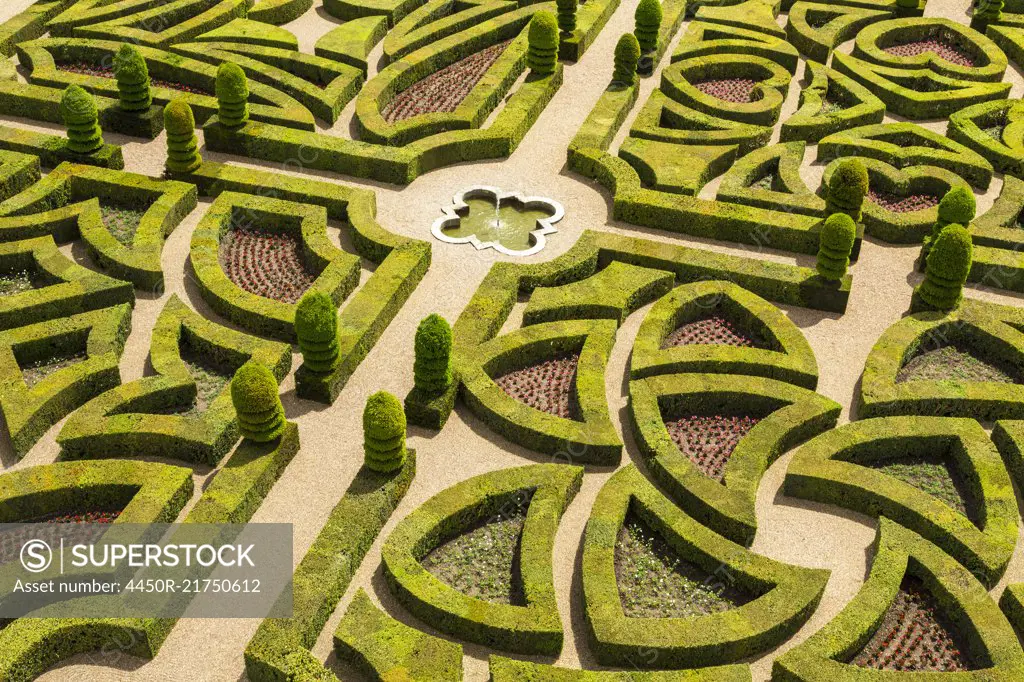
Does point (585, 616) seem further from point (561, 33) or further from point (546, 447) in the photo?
point (561, 33)

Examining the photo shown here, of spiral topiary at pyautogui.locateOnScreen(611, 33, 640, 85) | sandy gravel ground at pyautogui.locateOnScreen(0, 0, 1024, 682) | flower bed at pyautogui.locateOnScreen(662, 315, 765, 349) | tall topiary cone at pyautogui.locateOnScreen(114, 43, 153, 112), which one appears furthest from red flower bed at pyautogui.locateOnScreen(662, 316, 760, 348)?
tall topiary cone at pyautogui.locateOnScreen(114, 43, 153, 112)

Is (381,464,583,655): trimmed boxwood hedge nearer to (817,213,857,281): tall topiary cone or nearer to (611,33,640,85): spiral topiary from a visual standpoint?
(817,213,857,281): tall topiary cone

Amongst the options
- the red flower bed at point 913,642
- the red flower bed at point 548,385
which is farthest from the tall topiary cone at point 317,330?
the red flower bed at point 913,642

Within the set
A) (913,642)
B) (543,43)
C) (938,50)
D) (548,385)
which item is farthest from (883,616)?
(938,50)

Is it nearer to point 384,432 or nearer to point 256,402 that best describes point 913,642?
point 384,432

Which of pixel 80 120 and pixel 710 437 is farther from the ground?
pixel 80 120

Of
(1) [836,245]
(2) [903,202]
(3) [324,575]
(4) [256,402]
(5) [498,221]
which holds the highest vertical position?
(5) [498,221]

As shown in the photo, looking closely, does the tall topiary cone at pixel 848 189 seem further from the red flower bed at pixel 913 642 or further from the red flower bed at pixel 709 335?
the red flower bed at pixel 913 642
